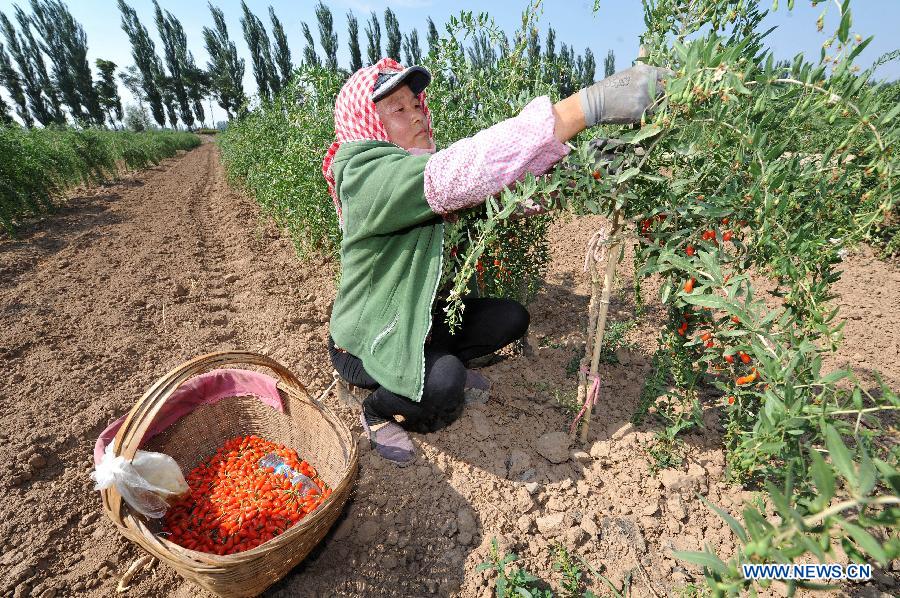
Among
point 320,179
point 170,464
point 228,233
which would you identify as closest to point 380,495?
point 170,464

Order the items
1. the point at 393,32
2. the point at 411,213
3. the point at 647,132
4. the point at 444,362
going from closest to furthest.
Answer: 1. the point at 647,132
2. the point at 411,213
3. the point at 444,362
4. the point at 393,32

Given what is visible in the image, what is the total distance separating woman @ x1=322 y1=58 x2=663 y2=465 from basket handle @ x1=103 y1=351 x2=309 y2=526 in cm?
50

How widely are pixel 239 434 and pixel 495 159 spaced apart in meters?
1.88

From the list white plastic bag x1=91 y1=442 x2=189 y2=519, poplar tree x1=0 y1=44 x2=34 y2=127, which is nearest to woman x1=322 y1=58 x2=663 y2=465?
white plastic bag x1=91 y1=442 x2=189 y2=519

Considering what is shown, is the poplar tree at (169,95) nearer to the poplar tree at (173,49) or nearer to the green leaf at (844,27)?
the poplar tree at (173,49)

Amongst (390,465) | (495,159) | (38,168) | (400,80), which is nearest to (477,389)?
(390,465)

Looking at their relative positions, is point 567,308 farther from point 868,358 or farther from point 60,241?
point 60,241

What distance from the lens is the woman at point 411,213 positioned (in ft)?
4.32

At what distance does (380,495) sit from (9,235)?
21.9ft

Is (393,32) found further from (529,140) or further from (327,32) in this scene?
(529,140)

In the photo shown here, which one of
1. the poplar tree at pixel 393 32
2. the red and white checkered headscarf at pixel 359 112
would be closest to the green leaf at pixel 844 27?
the red and white checkered headscarf at pixel 359 112

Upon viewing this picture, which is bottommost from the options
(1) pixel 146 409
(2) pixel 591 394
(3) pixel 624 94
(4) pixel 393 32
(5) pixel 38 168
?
(2) pixel 591 394

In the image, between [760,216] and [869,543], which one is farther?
[760,216]

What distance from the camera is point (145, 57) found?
140ft
